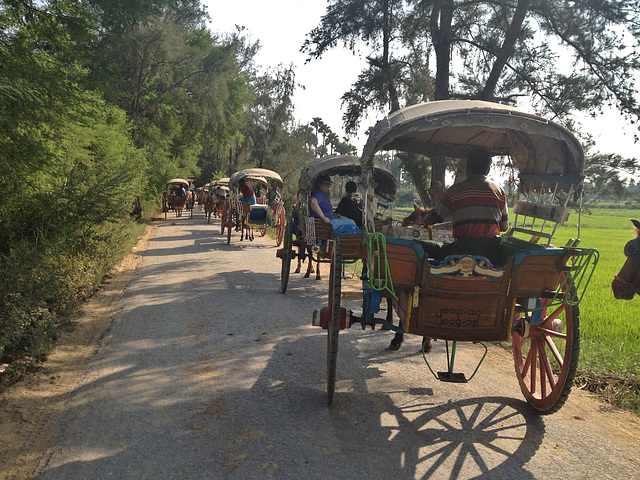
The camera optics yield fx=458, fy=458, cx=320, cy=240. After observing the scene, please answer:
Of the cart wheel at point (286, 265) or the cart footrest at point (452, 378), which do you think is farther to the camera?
the cart wheel at point (286, 265)

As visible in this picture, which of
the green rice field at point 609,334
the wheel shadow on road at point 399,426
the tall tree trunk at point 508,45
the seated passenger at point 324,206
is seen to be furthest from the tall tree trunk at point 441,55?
the wheel shadow on road at point 399,426

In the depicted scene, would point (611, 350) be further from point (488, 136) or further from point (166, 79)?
point (166, 79)

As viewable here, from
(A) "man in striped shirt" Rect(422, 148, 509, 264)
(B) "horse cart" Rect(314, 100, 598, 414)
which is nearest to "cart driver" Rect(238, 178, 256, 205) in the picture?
(B) "horse cart" Rect(314, 100, 598, 414)

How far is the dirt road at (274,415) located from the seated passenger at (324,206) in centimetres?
219

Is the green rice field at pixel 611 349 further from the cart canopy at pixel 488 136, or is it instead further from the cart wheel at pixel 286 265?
the cart wheel at pixel 286 265

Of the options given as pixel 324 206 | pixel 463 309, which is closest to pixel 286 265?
pixel 324 206

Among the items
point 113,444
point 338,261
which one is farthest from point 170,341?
point 338,261

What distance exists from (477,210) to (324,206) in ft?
15.8

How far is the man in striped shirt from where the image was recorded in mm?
4043

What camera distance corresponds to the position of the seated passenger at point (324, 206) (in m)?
7.86

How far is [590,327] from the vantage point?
682cm

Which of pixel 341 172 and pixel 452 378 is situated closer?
pixel 452 378

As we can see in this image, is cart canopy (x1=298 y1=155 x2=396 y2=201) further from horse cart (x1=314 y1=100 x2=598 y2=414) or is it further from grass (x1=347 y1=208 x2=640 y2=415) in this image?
horse cart (x1=314 y1=100 x2=598 y2=414)

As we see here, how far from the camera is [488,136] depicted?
505 cm
